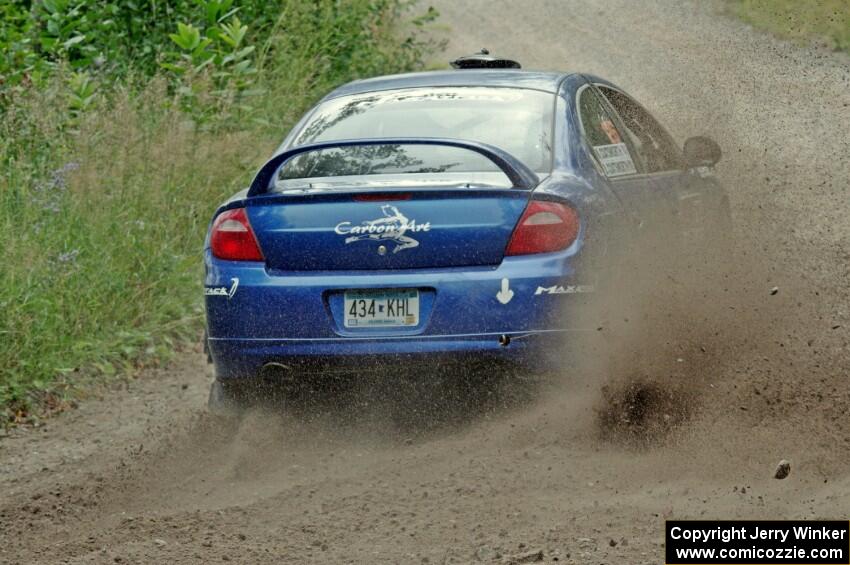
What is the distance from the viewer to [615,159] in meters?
7.00

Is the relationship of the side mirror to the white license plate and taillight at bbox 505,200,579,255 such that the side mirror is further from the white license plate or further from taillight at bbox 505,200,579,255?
the white license plate

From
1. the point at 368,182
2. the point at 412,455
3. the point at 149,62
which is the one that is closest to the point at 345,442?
the point at 412,455

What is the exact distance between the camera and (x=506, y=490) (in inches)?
215

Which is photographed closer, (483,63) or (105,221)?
(483,63)

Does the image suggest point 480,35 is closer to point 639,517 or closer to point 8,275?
point 8,275

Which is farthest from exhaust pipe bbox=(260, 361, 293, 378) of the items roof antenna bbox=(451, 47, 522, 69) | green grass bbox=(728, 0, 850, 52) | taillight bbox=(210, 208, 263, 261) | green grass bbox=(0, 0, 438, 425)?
green grass bbox=(728, 0, 850, 52)

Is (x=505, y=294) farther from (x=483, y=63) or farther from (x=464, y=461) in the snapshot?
(x=483, y=63)

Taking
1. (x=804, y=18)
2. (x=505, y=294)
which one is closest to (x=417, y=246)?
(x=505, y=294)

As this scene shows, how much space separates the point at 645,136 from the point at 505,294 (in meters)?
2.25

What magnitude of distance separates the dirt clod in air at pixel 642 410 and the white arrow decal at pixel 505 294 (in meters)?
0.58

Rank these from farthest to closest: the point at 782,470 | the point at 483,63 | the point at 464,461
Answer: the point at 483,63 < the point at 464,461 < the point at 782,470

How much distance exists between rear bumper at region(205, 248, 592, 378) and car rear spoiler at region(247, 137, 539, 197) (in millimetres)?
351

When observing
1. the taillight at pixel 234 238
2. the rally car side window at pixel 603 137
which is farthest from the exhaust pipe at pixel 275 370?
the rally car side window at pixel 603 137

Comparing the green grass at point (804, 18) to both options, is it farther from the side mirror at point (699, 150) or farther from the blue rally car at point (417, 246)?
the blue rally car at point (417, 246)
